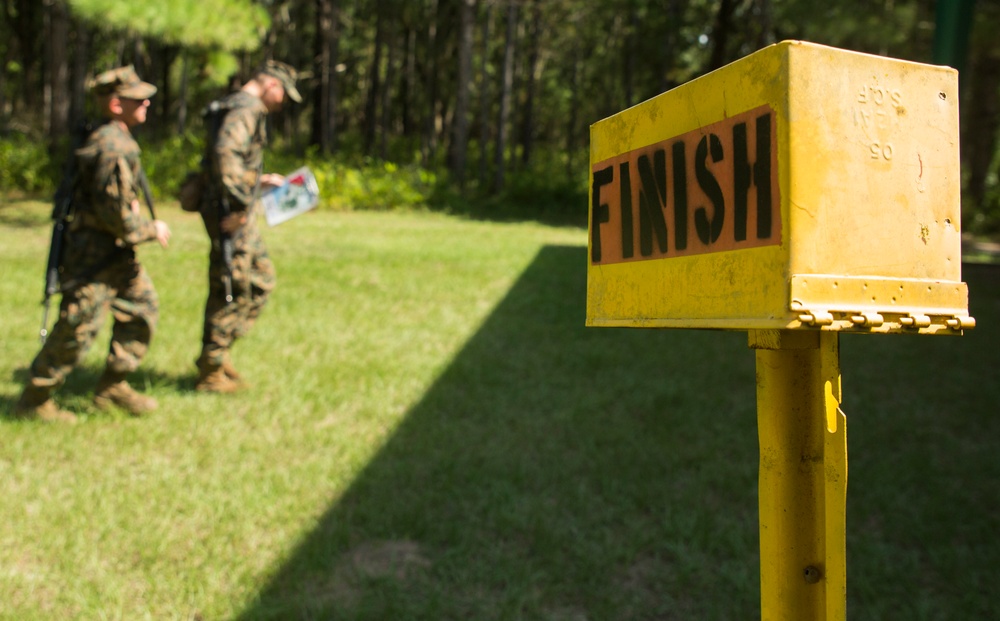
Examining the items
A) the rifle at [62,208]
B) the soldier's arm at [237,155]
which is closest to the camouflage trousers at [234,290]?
the soldier's arm at [237,155]

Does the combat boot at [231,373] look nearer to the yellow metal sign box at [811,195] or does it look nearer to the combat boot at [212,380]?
the combat boot at [212,380]

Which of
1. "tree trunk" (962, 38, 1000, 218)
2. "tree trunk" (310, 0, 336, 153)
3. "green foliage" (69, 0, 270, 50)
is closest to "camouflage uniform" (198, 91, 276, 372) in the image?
"green foliage" (69, 0, 270, 50)

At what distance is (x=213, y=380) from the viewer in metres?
5.33

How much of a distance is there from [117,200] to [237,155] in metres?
0.73

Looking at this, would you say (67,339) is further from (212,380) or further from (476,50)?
(476,50)

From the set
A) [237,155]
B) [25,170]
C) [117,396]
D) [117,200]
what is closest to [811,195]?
[117,200]

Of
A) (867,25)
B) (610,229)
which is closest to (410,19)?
(867,25)

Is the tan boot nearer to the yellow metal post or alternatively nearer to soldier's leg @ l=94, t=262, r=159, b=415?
soldier's leg @ l=94, t=262, r=159, b=415

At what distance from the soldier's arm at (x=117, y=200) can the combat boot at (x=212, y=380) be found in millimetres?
1006

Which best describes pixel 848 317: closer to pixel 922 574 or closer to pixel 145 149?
pixel 922 574

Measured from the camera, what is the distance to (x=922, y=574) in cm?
352

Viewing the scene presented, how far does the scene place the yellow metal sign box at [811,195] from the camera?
4.05 ft

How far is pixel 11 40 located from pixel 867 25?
108ft

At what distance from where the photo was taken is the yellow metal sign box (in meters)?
1.23
